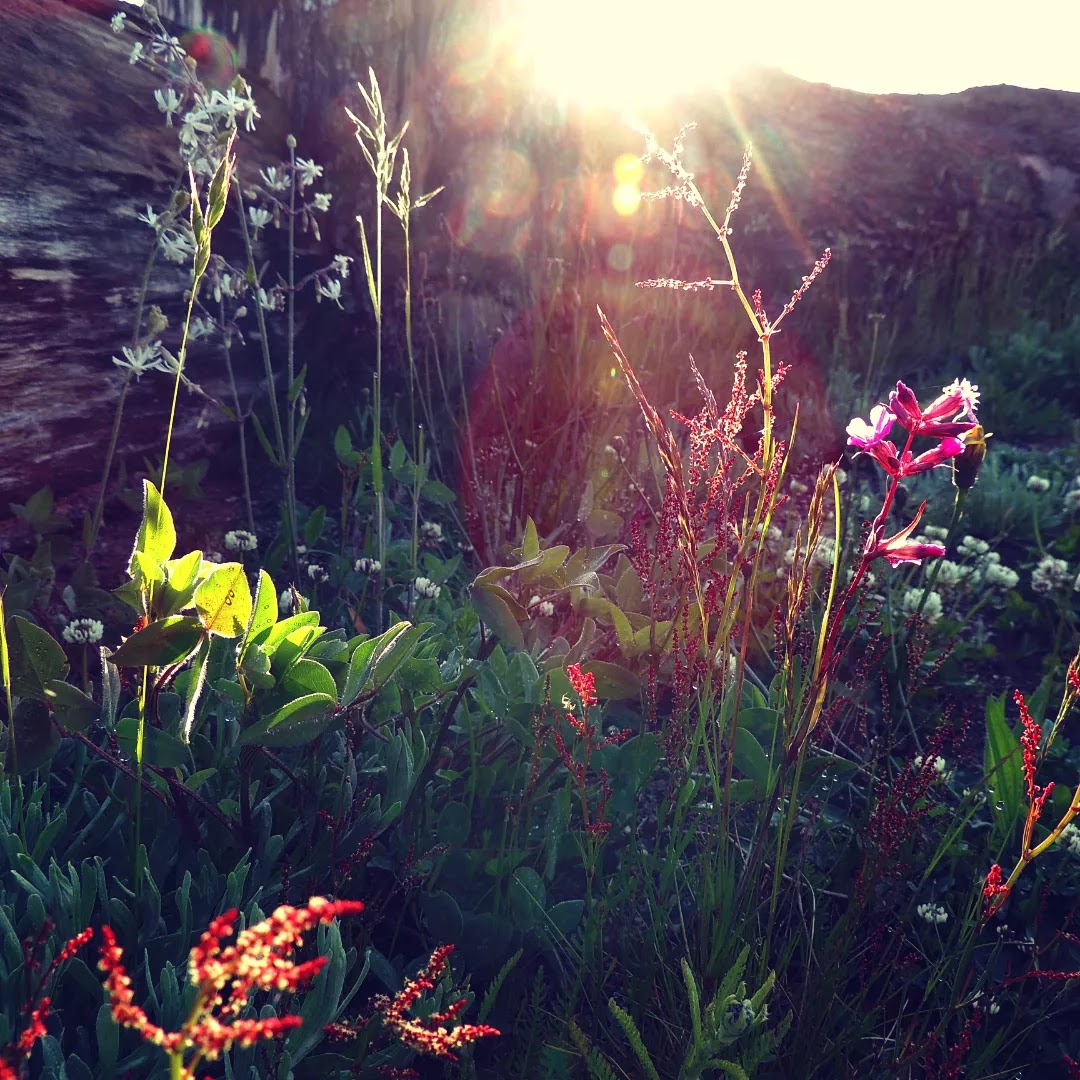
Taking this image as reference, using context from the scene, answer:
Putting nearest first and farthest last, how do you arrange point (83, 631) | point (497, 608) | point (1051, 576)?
point (497, 608)
point (83, 631)
point (1051, 576)

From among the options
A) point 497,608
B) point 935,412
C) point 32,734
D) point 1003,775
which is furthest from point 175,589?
point 1003,775

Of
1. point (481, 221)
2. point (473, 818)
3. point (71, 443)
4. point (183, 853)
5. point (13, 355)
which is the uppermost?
point (481, 221)

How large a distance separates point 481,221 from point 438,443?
112 centimetres

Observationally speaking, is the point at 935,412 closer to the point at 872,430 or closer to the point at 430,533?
the point at 872,430

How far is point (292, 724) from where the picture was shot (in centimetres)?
125

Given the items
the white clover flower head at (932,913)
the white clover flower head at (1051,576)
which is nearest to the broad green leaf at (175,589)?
the white clover flower head at (932,913)

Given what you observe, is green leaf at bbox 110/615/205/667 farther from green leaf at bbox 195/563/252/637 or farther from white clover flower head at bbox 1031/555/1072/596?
white clover flower head at bbox 1031/555/1072/596

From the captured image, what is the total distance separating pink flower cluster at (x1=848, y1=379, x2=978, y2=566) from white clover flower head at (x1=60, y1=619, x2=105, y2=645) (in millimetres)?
1666

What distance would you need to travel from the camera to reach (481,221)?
4117 mm

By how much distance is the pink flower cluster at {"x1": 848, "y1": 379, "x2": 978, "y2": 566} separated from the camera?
3.71 feet

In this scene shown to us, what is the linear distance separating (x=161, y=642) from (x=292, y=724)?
0.68ft

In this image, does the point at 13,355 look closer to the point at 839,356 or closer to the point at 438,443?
the point at 438,443

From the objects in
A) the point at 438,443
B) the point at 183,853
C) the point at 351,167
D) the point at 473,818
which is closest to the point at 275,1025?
the point at 183,853

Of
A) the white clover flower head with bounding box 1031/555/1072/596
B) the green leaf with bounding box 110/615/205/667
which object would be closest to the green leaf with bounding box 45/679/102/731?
the green leaf with bounding box 110/615/205/667
